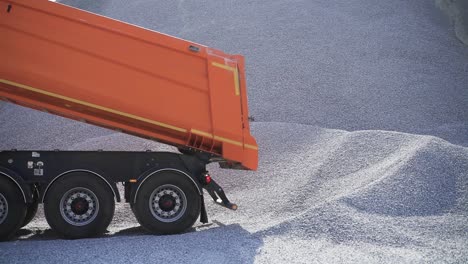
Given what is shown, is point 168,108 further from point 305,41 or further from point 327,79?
point 305,41

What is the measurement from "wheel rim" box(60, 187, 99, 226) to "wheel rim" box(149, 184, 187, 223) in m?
0.74

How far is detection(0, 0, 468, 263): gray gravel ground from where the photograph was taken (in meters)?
7.22

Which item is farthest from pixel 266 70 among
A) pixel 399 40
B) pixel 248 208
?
pixel 248 208

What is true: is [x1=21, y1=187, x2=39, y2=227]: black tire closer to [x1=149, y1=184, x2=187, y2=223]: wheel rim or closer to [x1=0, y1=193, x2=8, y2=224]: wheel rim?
[x1=0, y1=193, x2=8, y2=224]: wheel rim

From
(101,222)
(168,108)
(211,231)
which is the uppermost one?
(168,108)

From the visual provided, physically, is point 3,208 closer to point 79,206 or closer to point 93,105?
point 79,206

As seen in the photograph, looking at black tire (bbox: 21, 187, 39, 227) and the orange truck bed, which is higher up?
the orange truck bed

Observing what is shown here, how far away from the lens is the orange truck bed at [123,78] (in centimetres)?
750

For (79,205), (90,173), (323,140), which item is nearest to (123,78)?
(90,173)

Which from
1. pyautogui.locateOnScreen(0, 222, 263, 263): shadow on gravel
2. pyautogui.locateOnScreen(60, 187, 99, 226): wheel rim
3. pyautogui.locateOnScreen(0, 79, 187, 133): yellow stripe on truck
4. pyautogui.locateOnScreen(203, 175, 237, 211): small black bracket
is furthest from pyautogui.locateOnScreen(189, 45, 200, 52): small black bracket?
pyautogui.locateOnScreen(0, 222, 263, 263): shadow on gravel

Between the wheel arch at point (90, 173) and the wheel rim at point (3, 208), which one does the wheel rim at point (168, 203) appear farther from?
the wheel rim at point (3, 208)

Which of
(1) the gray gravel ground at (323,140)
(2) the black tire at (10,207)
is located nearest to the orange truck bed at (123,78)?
(2) the black tire at (10,207)

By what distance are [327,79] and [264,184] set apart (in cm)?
533

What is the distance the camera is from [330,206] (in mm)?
8344
